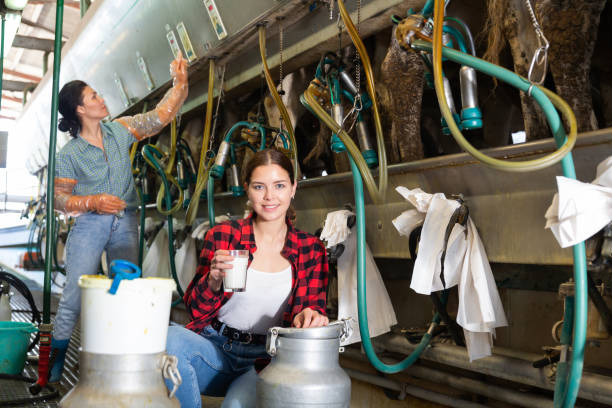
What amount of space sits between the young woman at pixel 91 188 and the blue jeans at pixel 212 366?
86 cm

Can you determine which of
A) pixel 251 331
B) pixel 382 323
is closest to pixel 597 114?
pixel 382 323

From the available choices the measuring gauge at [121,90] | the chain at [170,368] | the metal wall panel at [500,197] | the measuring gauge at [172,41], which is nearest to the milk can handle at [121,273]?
the chain at [170,368]

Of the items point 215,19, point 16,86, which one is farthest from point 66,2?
point 215,19

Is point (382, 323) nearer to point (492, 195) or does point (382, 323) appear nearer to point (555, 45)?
point (492, 195)

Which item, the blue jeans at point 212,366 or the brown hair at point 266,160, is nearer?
the blue jeans at point 212,366

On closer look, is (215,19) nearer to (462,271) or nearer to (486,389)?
(462,271)

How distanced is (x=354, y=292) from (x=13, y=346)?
1.29 m

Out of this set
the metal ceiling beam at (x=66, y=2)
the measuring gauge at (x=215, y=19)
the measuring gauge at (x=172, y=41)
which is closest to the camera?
the measuring gauge at (x=215, y=19)

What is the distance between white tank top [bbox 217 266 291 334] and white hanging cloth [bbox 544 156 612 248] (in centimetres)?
77

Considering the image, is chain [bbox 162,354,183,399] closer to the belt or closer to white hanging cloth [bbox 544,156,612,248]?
the belt

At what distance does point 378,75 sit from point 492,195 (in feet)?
2.59

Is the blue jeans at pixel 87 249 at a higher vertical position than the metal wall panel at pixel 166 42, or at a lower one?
lower

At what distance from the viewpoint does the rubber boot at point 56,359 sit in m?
2.20

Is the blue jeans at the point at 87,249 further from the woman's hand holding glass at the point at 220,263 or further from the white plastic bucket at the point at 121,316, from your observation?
the white plastic bucket at the point at 121,316
